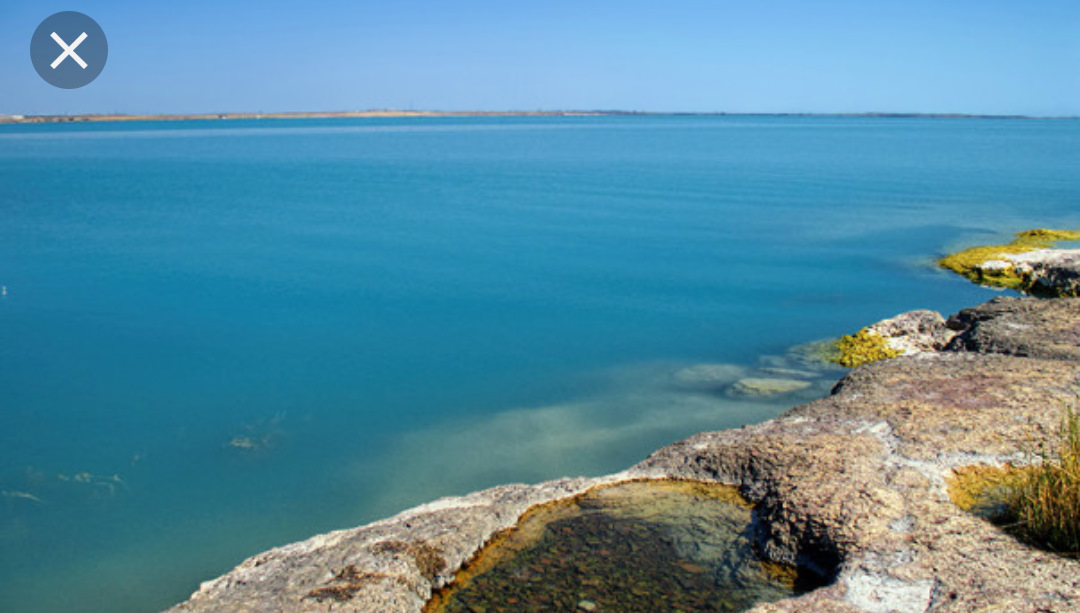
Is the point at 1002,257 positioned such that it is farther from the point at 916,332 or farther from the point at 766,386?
the point at 766,386

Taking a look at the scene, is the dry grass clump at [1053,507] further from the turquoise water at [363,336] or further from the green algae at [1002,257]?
the green algae at [1002,257]

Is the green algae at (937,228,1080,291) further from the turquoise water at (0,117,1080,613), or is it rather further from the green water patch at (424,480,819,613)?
the green water patch at (424,480,819,613)

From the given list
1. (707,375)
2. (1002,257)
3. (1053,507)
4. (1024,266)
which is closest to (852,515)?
(1053,507)

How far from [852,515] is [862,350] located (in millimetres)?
7684

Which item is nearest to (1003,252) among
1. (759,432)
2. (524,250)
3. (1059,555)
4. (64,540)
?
(524,250)

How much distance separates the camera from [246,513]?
872 centimetres

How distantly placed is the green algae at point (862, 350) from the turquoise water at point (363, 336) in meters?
0.75

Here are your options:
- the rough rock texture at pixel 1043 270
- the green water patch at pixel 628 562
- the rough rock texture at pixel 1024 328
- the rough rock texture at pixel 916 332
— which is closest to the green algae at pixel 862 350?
the rough rock texture at pixel 916 332

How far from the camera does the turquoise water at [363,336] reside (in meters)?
8.91

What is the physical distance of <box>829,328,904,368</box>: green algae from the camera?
12.5m

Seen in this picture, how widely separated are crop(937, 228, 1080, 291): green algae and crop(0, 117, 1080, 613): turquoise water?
769mm

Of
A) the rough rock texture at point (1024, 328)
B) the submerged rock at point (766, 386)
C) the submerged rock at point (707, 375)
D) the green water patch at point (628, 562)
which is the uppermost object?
the rough rock texture at point (1024, 328)

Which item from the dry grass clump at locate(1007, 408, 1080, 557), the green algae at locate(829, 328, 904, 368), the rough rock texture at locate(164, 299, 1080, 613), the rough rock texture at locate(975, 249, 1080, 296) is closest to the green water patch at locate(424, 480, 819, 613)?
the rough rock texture at locate(164, 299, 1080, 613)

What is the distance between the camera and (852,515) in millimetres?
5746
